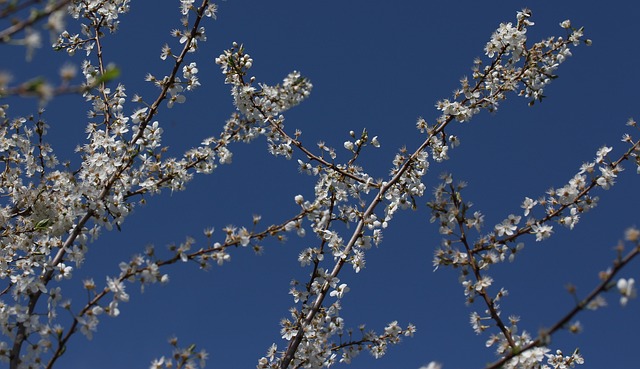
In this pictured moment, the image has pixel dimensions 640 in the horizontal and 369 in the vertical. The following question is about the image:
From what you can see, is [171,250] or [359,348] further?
[359,348]

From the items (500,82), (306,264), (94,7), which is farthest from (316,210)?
(94,7)

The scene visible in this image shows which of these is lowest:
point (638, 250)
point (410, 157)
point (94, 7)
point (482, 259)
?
point (638, 250)

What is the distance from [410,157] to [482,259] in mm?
1942

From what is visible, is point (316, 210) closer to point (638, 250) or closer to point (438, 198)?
point (438, 198)

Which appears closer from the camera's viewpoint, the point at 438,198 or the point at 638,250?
the point at 638,250

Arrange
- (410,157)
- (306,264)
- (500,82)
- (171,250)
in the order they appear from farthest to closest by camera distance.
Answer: (500,82)
(410,157)
(306,264)
(171,250)

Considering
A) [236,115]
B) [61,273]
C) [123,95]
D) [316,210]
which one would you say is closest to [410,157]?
[316,210]

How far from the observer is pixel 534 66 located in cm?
754

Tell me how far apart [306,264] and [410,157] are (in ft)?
5.81

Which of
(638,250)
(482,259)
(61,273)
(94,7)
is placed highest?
(94,7)

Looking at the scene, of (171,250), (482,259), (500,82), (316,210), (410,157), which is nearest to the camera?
(171,250)

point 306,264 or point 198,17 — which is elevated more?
point 198,17

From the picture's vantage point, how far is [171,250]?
16.7ft

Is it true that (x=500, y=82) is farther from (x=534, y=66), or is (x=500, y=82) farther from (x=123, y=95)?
(x=123, y=95)
